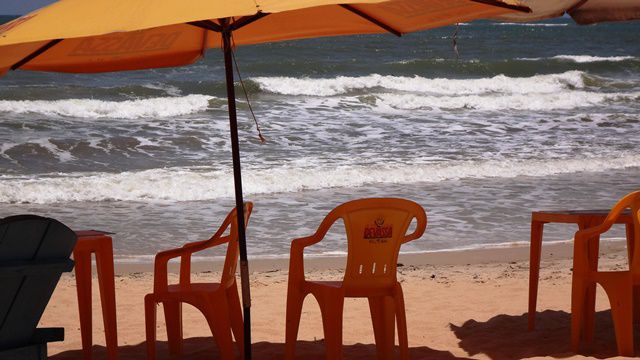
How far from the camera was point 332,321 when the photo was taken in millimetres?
4301

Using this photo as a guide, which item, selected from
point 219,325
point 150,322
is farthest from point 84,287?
point 219,325

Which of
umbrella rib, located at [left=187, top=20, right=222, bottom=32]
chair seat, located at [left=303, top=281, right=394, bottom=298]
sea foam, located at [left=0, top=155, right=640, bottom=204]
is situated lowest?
sea foam, located at [left=0, top=155, right=640, bottom=204]

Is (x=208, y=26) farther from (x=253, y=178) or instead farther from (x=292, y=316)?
(x=253, y=178)

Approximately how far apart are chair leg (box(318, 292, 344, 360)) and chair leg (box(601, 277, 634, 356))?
4.08ft

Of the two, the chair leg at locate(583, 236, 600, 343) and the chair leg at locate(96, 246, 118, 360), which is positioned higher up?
the chair leg at locate(96, 246, 118, 360)

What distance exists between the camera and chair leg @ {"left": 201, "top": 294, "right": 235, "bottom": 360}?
175 inches

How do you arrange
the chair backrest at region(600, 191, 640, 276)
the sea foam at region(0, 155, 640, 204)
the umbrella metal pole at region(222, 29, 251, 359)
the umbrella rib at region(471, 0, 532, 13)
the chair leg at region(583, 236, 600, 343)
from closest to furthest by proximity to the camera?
the umbrella rib at region(471, 0, 532, 13) → the umbrella metal pole at region(222, 29, 251, 359) → the chair backrest at region(600, 191, 640, 276) → the chair leg at region(583, 236, 600, 343) → the sea foam at region(0, 155, 640, 204)

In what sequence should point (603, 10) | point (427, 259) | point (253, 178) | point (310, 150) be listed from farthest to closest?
1. point (310, 150)
2. point (253, 178)
3. point (427, 259)
4. point (603, 10)

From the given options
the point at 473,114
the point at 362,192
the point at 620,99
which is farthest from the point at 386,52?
the point at 362,192

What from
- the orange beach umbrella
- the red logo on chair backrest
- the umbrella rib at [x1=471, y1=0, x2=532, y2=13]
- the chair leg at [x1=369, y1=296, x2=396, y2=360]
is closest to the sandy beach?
the chair leg at [x1=369, y1=296, x2=396, y2=360]

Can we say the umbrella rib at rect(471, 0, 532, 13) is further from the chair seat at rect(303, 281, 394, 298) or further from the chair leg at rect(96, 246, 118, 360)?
the chair leg at rect(96, 246, 118, 360)

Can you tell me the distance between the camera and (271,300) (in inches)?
252

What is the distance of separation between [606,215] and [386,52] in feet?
106

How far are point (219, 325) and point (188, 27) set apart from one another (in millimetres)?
1503
